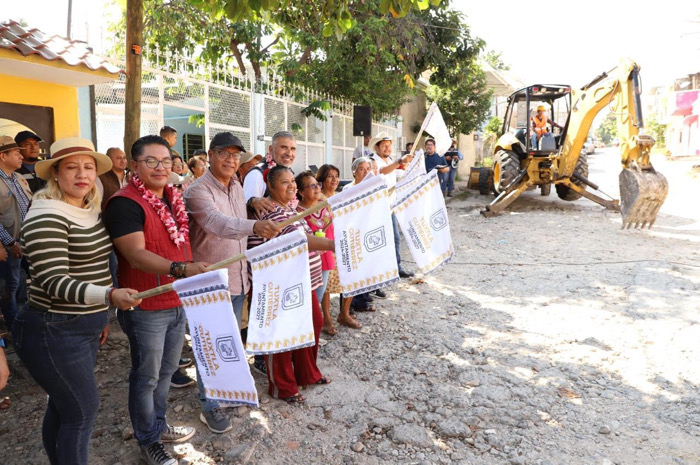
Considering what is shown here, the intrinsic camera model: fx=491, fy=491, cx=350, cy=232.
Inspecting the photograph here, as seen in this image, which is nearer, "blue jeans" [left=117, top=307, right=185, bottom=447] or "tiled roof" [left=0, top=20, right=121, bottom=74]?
"blue jeans" [left=117, top=307, right=185, bottom=447]

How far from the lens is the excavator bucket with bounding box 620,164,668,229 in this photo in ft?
26.0

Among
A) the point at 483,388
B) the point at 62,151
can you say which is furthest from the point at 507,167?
the point at 62,151

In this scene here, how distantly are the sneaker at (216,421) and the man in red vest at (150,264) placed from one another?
1.22 ft

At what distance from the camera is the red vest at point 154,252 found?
2.48 metres

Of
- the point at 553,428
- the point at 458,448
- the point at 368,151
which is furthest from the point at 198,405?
the point at 368,151

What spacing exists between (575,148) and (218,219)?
32.3 feet

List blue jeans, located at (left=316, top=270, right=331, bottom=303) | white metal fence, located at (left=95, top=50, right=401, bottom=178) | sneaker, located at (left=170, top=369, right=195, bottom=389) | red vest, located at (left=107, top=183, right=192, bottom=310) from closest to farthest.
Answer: red vest, located at (left=107, top=183, right=192, bottom=310) → sneaker, located at (left=170, top=369, right=195, bottom=389) → blue jeans, located at (left=316, top=270, right=331, bottom=303) → white metal fence, located at (left=95, top=50, right=401, bottom=178)

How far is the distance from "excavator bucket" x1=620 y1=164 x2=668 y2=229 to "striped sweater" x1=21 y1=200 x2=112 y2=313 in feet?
26.7

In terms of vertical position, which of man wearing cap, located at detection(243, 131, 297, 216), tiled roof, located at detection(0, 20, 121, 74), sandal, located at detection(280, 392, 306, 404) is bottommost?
sandal, located at detection(280, 392, 306, 404)

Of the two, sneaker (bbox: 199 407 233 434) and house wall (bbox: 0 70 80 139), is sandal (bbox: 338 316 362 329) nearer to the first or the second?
sneaker (bbox: 199 407 233 434)

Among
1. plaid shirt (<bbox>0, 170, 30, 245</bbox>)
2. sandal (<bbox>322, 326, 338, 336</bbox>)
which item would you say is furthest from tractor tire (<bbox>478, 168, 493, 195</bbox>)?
plaid shirt (<bbox>0, 170, 30, 245</bbox>)

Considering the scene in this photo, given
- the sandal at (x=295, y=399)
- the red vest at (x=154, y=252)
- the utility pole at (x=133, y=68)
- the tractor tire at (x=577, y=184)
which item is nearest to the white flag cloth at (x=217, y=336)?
the red vest at (x=154, y=252)

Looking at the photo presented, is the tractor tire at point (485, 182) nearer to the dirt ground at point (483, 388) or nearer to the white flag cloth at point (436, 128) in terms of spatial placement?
the dirt ground at point (483, 388)

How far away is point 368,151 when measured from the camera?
6707mm
